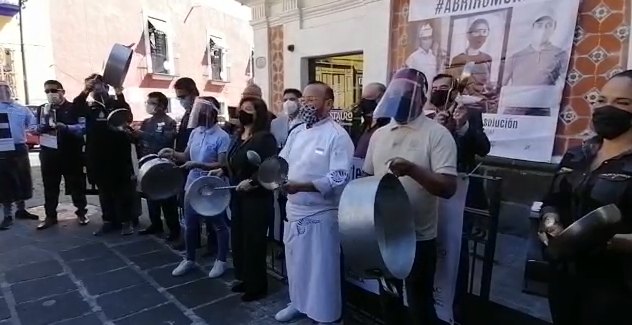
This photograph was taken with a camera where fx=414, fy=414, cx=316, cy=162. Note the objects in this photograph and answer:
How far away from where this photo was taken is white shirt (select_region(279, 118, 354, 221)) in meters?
2.46

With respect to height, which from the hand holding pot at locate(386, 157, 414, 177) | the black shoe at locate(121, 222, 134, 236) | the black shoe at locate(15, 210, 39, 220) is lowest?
the black shoe at locate(15, 210, 39, 220)

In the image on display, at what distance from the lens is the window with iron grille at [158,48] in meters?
15.8

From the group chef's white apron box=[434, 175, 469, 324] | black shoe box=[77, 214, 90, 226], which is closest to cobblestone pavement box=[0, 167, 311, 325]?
black shoe box=[77, 214, 90, 226]

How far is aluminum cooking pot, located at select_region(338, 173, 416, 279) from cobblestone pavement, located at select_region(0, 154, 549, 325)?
130 centimetres

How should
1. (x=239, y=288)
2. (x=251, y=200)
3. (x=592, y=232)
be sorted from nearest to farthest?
1. (x=592, y=232)
2. (x=251, y=200)
3. (x=239, y=288)

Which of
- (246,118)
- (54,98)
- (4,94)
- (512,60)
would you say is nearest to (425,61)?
(512,60)

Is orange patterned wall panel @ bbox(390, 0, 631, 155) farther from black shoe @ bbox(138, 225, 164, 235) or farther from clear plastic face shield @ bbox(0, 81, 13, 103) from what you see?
clear plastic face shield @ bbox(0, 81, 13, 103)

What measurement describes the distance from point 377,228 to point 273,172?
1050 mm

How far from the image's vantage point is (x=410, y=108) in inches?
79.2

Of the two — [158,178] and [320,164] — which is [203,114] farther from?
[320,164]

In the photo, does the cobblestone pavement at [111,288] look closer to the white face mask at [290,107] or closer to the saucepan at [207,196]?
the saucepan at [207,196]

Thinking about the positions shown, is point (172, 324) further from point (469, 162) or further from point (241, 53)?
point (241, 53)

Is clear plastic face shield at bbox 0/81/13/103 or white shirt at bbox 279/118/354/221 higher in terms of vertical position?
clear plastic face shield at bbox 0/81/13/103

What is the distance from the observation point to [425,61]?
16.3 ft
